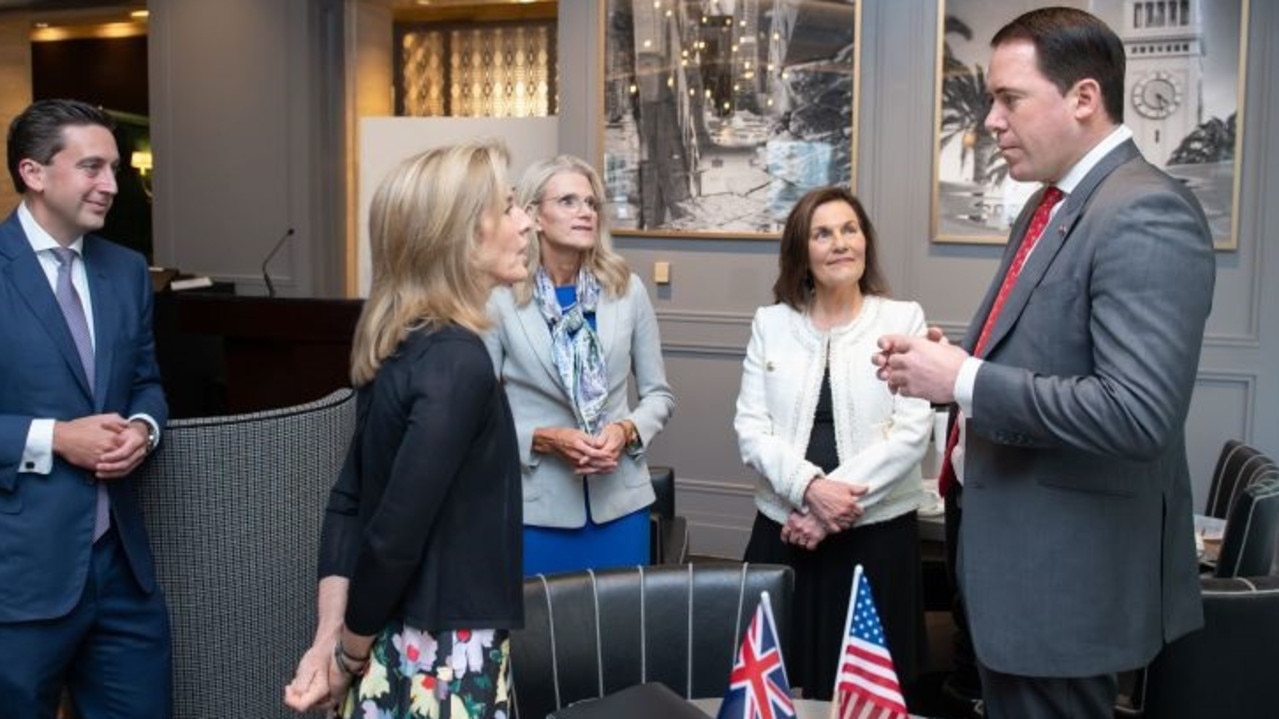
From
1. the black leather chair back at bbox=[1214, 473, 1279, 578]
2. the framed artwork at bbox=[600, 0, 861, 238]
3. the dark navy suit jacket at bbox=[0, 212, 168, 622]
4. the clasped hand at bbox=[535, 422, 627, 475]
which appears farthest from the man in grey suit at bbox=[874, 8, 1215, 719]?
the framed artwork at bbox=[600, 0, 861, 238]

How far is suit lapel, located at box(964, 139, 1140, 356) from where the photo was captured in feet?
6.25

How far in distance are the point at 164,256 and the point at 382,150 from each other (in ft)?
5.37

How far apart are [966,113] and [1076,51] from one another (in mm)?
3399

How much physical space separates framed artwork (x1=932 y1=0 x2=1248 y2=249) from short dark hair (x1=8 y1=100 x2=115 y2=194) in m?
3.68

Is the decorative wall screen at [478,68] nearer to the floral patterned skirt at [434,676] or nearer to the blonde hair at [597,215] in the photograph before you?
the blonde hair at [597,215]

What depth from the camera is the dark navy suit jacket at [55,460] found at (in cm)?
235

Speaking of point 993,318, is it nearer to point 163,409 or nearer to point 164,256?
point 163,409

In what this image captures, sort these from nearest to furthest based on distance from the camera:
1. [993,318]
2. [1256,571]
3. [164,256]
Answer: [993,318] → [1256,571] → [164,256]

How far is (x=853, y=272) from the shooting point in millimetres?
3078

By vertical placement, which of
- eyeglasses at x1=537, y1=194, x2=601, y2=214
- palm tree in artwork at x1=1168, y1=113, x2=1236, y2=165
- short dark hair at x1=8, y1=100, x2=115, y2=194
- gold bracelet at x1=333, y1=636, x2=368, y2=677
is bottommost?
gold bracelet at x1=333, y1=636, x2=368, y2=677

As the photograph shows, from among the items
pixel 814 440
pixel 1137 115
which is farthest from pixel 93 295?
pixel 1137 115

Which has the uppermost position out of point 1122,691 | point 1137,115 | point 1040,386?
point 1137,115

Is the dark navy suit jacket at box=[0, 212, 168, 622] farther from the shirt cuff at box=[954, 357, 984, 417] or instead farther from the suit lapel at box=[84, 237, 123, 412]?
the shirt cuff at box=[954, 357, 984, 417]

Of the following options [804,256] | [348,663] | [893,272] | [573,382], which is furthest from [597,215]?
[893,272]
